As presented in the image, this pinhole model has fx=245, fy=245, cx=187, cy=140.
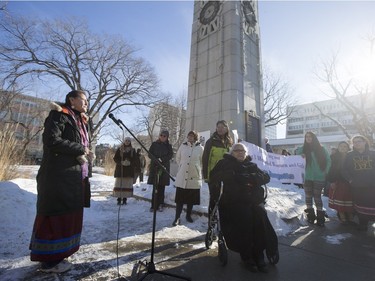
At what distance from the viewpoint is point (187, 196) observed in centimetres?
461

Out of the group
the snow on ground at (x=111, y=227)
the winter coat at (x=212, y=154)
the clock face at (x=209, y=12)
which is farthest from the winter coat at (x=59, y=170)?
the clock face at (x=209, y=12)

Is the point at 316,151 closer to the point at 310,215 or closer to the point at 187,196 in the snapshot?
the point at 310,215

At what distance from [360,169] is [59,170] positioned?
5.40 meters

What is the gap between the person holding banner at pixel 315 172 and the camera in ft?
17.0

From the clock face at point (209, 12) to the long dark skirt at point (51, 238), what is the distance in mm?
10103

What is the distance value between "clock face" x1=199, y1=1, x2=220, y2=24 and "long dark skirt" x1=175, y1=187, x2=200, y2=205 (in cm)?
839

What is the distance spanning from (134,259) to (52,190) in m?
1.27

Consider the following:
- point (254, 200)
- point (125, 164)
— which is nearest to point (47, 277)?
point (254, 200)

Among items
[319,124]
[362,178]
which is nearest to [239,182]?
[362,178]

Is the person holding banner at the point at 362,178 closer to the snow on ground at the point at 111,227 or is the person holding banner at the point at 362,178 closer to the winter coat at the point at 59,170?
the snow on ground at the point at 111,227

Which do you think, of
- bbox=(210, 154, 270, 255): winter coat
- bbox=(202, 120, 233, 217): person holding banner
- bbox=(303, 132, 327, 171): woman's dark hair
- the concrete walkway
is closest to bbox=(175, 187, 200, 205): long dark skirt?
bbox=(202, 120, 233, 217): person holding banner

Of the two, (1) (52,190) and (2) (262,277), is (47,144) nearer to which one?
(1) (52,190)

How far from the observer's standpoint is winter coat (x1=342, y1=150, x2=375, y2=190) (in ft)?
15.9

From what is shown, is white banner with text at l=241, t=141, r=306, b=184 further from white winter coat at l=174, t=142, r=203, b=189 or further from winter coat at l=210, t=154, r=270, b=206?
winter coat at l=210, t=154, r=270, b=206
